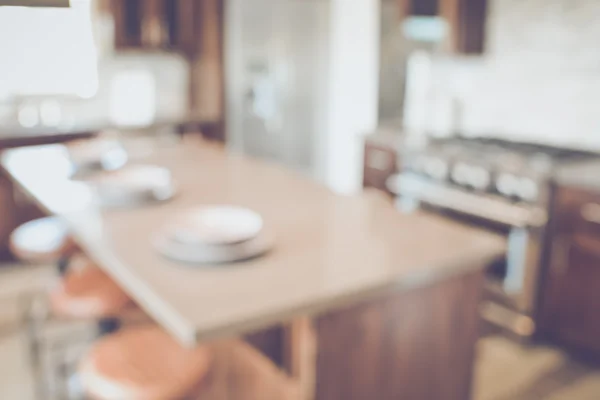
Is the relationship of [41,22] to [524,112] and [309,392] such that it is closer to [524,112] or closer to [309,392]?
[524,112]

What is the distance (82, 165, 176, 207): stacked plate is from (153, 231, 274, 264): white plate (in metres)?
0.51

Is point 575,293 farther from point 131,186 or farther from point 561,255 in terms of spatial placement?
point 131,186

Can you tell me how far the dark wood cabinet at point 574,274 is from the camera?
8.71ft

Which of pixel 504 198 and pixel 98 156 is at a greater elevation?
pixel 98 156

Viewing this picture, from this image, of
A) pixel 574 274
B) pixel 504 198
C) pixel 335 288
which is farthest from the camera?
pixel 504 198

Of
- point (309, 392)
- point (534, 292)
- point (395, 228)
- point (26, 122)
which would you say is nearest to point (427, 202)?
point (534, 292)

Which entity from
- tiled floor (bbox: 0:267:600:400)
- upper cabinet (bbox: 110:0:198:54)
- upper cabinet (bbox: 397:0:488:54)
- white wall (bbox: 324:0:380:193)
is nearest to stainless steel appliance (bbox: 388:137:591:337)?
tiled floor (bbox: 0:267:600:400)

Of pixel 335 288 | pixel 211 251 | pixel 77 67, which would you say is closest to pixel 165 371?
pixel 211 251

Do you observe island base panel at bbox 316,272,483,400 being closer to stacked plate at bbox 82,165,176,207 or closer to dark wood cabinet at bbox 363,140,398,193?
stacked plate at bbox 82,165,176,207

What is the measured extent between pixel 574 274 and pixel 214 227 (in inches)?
72.5

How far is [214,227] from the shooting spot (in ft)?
5.40

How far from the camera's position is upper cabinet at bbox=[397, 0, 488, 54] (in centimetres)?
346

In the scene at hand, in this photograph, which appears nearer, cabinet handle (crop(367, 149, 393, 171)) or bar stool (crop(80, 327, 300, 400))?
bar stool (crop(80, 327, 300, 400))

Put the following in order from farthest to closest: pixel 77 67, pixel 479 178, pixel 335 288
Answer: pixel 77 67
pixel 479 178
pixel 335 288
